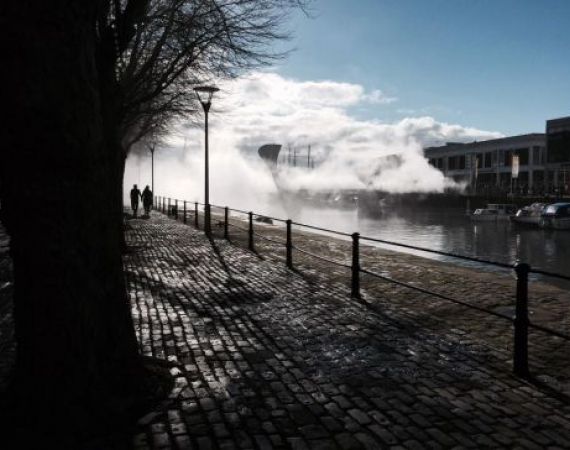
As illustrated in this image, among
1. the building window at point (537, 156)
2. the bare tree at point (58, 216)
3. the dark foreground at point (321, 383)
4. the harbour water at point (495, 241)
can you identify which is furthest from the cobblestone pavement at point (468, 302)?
the building window at point (537, 156)

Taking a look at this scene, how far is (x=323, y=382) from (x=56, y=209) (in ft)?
9.24

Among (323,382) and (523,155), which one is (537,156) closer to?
(523,155)

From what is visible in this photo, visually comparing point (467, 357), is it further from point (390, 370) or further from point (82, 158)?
point (82, 158)

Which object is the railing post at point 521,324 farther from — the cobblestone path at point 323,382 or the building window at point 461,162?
the building window at point 461,162

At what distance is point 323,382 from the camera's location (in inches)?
192

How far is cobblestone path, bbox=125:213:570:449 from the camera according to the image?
383cm

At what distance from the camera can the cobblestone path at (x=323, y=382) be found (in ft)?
Result: 12.6

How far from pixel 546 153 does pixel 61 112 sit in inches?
3484

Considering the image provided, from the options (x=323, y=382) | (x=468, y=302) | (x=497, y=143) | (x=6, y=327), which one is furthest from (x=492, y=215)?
(x=6, y=327)

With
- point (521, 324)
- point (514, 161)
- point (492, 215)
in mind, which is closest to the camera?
point (521, 324)

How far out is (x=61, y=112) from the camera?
141 inches

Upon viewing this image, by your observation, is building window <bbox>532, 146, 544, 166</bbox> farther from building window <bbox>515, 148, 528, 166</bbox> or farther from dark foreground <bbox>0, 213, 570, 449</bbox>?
dark foreground <bbox>0, 213, 570, 449</bbox>

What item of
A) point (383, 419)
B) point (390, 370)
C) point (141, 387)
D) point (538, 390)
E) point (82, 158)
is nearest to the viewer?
point (82, 158)

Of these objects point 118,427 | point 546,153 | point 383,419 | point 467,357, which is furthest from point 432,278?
point 546,153
